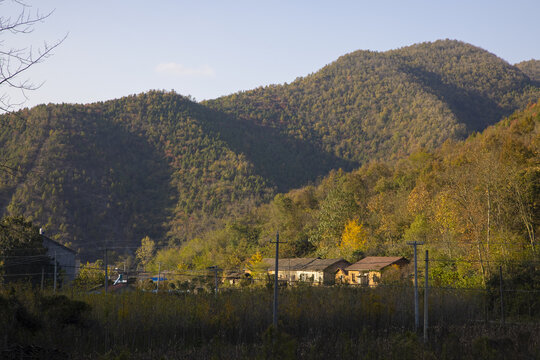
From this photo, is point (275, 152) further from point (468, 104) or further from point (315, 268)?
point (315, 268)

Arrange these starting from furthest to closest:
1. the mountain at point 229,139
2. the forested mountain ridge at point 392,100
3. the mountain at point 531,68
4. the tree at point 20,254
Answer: the mountain at point 531,68
the forested mountain ridge at point 392,100
the mountain at point 229,139
the tree at point 20,254

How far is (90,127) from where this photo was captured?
4222 inches

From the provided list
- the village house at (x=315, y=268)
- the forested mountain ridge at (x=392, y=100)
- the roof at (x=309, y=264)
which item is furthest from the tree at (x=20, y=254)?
the forested mountain ridge at (x=392, y=100)

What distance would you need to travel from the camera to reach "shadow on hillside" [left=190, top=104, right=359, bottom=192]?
10969 cm

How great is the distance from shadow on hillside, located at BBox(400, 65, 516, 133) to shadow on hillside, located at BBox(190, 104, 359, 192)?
2510 cm

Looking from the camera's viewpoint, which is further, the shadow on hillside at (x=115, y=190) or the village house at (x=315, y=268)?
the shadow on hillside at (x=115, y=190)

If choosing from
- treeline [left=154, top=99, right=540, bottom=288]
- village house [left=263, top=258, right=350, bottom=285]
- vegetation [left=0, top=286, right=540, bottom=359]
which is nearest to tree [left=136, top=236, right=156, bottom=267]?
treeline [left=154, top=99, right=540, bottom=288]

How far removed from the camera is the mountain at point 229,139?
82.6 metres

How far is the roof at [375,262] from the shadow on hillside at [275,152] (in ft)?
176

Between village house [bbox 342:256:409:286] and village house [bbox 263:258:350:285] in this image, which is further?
village house [bbox 263:258:350:285]

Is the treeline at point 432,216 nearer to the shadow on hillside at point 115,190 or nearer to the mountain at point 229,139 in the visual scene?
the shadow on hillside at point 115,190

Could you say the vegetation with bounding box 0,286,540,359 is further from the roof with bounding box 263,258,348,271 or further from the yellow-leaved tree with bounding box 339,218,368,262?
the yellow-leaved tree with bounding box 339,218,368,262

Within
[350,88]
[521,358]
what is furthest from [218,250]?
[350,88]

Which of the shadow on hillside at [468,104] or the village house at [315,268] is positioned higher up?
the shadow on hillside at [468,104]
